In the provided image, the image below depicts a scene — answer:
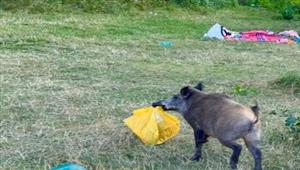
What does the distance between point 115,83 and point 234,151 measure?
2949 mm

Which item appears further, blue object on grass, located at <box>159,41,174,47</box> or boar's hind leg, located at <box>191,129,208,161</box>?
blue object on grass, located at <box>159,41,174,47</box>

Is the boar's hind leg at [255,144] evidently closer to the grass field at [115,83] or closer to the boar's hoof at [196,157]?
the grass field at [115,83]

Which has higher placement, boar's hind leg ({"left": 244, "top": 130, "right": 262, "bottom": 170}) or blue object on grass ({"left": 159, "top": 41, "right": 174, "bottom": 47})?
boar's hind leg ({"left": 244, "top": 130, "right": 262, "bottom": 170})

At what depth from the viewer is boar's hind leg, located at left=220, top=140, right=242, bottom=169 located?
4.52 meters

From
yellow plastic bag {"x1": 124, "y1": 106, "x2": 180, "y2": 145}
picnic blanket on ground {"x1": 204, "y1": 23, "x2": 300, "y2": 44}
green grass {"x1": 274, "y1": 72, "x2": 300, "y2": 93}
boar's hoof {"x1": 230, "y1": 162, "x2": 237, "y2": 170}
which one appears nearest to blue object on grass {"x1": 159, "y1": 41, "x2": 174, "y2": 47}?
→ picnic blanket on ground {"x1": 204, "y1": 23, "x2": 300, "y2": 44}

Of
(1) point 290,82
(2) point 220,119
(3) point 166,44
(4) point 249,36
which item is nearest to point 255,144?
(2) point 220,119

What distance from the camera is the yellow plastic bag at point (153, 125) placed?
16.6 ft

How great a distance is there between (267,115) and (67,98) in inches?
68.6

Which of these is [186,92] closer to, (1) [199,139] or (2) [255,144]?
(1) [199,139]

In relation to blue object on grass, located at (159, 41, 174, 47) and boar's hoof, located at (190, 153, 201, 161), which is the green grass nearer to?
boar's hoof, located at (190, 153, 201, 161)

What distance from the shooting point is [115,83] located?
7336mm

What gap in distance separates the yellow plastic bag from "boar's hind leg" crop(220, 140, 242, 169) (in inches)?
25.1

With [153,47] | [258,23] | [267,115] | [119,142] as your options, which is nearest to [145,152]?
[119,142]

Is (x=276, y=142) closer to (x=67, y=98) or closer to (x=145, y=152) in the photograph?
(x=145, y=152)
